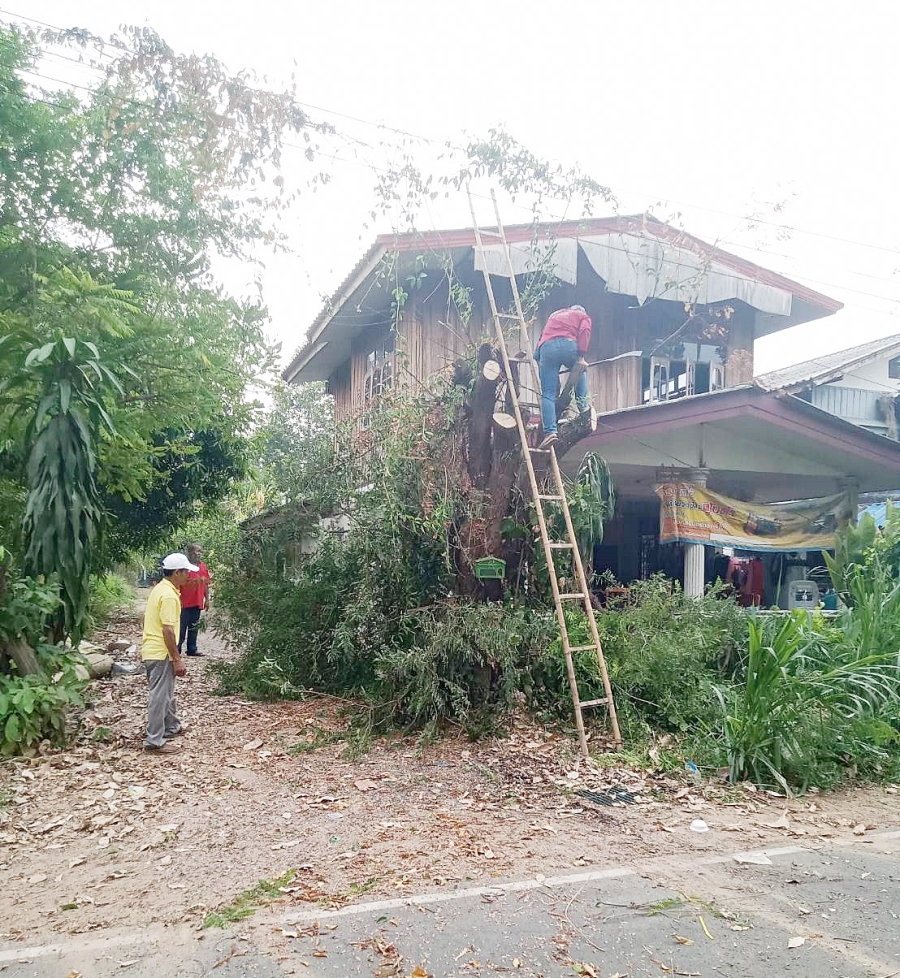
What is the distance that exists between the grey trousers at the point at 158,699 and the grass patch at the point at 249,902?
2.79 metres

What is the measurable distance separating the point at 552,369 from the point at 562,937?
16.6ft

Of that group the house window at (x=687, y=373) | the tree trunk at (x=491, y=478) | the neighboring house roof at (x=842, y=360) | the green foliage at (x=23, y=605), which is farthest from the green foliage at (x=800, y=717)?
the neighboring house roof at (x=842, y=360)

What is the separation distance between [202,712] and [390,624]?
2332 mm

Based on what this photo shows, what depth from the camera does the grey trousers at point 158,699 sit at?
6402mm

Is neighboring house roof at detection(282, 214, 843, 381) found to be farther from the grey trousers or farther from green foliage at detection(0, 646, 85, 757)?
green foliage at detection(0, 646, 85, 757)

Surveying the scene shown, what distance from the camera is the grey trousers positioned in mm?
6402

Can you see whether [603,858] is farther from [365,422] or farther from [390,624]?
[365,422]

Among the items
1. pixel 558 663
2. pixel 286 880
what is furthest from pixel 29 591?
pixel 558 663

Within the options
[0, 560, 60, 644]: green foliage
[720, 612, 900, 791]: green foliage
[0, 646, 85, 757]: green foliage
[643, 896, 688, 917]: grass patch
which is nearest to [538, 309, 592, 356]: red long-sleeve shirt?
[720, 612, 900, 791]: green foliage

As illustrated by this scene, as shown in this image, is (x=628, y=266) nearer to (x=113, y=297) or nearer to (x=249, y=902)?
(x=113, y=297)

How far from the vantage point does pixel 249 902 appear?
3770 mm

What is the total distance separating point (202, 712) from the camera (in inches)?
308

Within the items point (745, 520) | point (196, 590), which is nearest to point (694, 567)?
point (745, 520)

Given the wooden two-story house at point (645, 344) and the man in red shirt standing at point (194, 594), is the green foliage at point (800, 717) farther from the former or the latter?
the man in red shirt standing at point (194, 594)
